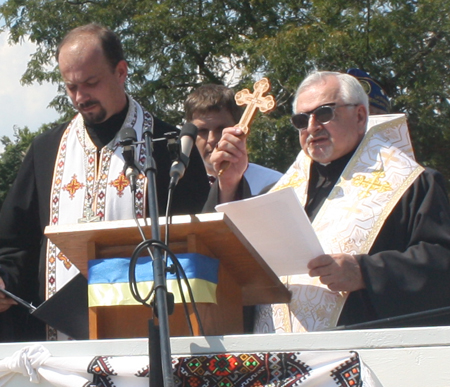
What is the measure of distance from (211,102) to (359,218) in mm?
1793

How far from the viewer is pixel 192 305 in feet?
8.23

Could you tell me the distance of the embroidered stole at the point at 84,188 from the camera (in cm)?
409

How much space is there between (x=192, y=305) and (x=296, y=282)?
117 cm

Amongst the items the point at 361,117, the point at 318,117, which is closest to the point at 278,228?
the point at 318,117

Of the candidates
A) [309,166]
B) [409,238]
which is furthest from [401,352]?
[309,166]

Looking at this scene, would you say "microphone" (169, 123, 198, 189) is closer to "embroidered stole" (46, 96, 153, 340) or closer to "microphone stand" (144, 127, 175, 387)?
"microphone stand" (144, 127, 175, 387)

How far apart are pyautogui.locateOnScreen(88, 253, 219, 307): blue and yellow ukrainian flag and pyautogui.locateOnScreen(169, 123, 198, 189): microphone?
0.85 feet

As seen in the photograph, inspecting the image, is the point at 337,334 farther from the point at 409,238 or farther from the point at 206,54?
the point at 206,54

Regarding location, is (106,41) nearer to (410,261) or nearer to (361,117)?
(361,117)

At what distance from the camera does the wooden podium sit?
2553 millimetres

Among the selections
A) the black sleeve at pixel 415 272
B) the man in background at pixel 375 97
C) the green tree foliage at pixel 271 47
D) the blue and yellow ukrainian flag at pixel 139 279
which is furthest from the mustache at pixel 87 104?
the green tree foliage at pixel 271 47

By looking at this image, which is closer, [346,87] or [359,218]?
[359,218]

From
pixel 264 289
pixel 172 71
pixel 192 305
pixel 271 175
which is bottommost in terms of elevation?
pixel 192 305

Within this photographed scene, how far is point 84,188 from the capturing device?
4.28 metres
